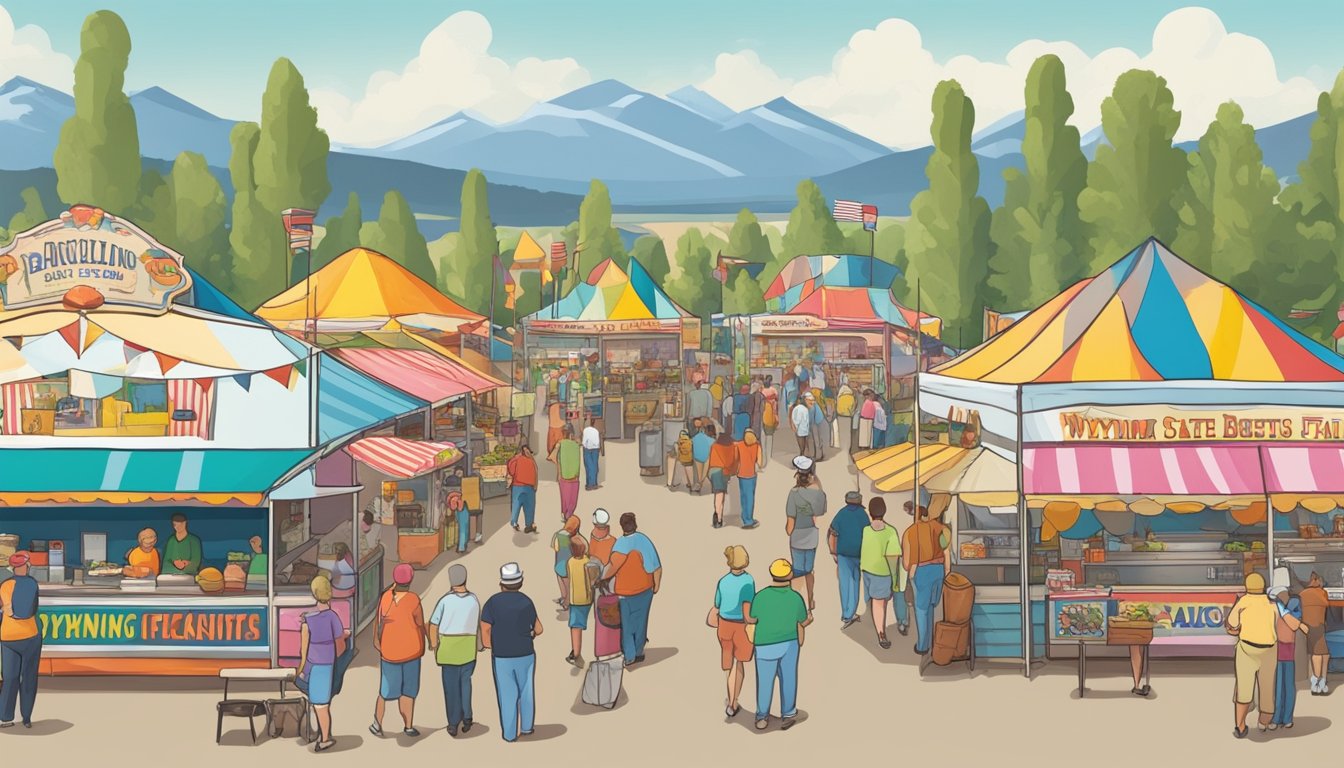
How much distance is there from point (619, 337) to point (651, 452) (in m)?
9.16

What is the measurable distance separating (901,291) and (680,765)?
58211mm

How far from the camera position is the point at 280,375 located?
44.0 feet

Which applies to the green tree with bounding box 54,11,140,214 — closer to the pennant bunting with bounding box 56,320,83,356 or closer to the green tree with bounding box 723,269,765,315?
the green tree with bounding box 723,269,765,315

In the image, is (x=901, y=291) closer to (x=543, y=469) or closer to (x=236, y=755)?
(x=543, y=469)

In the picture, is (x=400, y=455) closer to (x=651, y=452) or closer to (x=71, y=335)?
(x=71, y=335)

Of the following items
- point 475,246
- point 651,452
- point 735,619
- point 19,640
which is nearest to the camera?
point 19,640

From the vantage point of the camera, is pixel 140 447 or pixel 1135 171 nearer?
pixel 140 447

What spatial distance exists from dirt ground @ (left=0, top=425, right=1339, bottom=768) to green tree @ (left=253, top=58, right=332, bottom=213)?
1513 inches

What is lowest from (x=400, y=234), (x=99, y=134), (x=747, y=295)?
(x=747, y=295)

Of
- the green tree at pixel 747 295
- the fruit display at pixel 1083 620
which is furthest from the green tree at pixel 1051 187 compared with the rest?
the fruit display at pixel 1083 620

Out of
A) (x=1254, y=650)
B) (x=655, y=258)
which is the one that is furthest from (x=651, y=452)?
(x=655, y=258)

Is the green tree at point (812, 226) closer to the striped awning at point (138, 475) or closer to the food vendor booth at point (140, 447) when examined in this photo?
the food vendor booth at point (140, 447)

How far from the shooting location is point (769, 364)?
37344mm

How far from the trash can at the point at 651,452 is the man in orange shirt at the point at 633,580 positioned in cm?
1221
